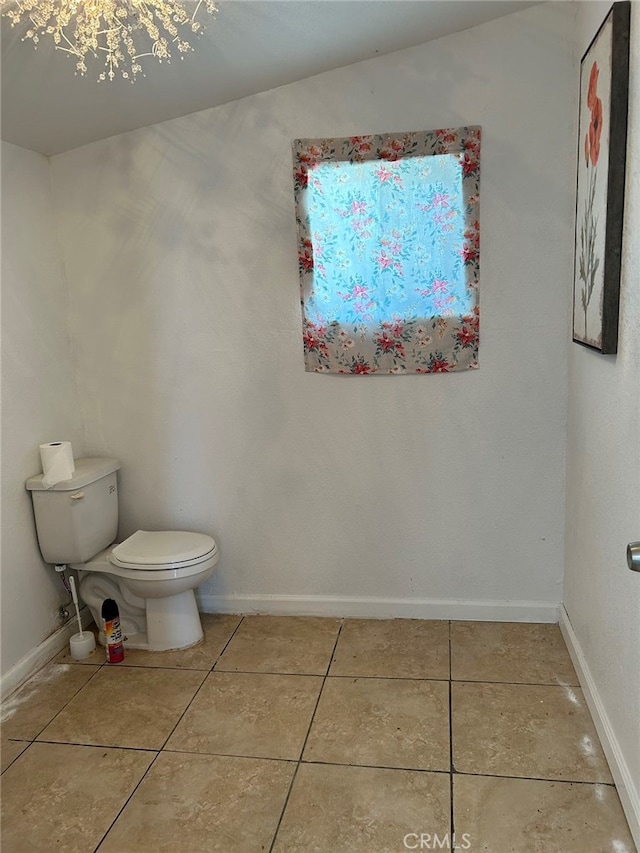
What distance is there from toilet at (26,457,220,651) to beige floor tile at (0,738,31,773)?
585 mm

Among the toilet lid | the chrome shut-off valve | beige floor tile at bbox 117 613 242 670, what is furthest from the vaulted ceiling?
beige floor tile at bbox 117 613 242 670

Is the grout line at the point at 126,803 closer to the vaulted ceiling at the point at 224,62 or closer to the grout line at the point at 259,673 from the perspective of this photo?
the grout line at the point at 259,673

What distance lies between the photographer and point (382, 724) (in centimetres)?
218

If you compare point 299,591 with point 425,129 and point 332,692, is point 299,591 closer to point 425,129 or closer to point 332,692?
point 332,692

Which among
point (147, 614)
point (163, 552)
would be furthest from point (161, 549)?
point (147, 614)

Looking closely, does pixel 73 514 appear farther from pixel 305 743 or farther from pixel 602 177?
pixel 602 177

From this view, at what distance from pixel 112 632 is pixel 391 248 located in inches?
73.3

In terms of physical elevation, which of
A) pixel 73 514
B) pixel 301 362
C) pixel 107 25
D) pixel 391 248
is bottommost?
pixel 73 514

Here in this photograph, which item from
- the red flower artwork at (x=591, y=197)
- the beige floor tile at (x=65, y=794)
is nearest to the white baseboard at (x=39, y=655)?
the beige floor tile at (x=65, y=794)

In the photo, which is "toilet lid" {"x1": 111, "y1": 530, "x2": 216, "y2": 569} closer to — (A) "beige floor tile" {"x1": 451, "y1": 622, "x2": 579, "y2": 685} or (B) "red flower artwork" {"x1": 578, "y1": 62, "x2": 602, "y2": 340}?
(A) "beige floor tile" {"x1": 451, "y1": 622, "x2": 579, "y2": 685}

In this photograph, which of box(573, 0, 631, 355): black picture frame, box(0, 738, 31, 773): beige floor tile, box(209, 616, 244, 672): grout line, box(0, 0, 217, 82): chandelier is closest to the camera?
box(0, 0, 217, 82): chandelier

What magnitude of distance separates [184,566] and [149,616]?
0.30 meters

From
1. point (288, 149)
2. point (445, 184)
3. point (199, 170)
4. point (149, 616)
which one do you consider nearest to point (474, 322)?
point (445, 184)

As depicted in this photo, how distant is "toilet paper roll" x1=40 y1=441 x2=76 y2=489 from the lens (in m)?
2.57
